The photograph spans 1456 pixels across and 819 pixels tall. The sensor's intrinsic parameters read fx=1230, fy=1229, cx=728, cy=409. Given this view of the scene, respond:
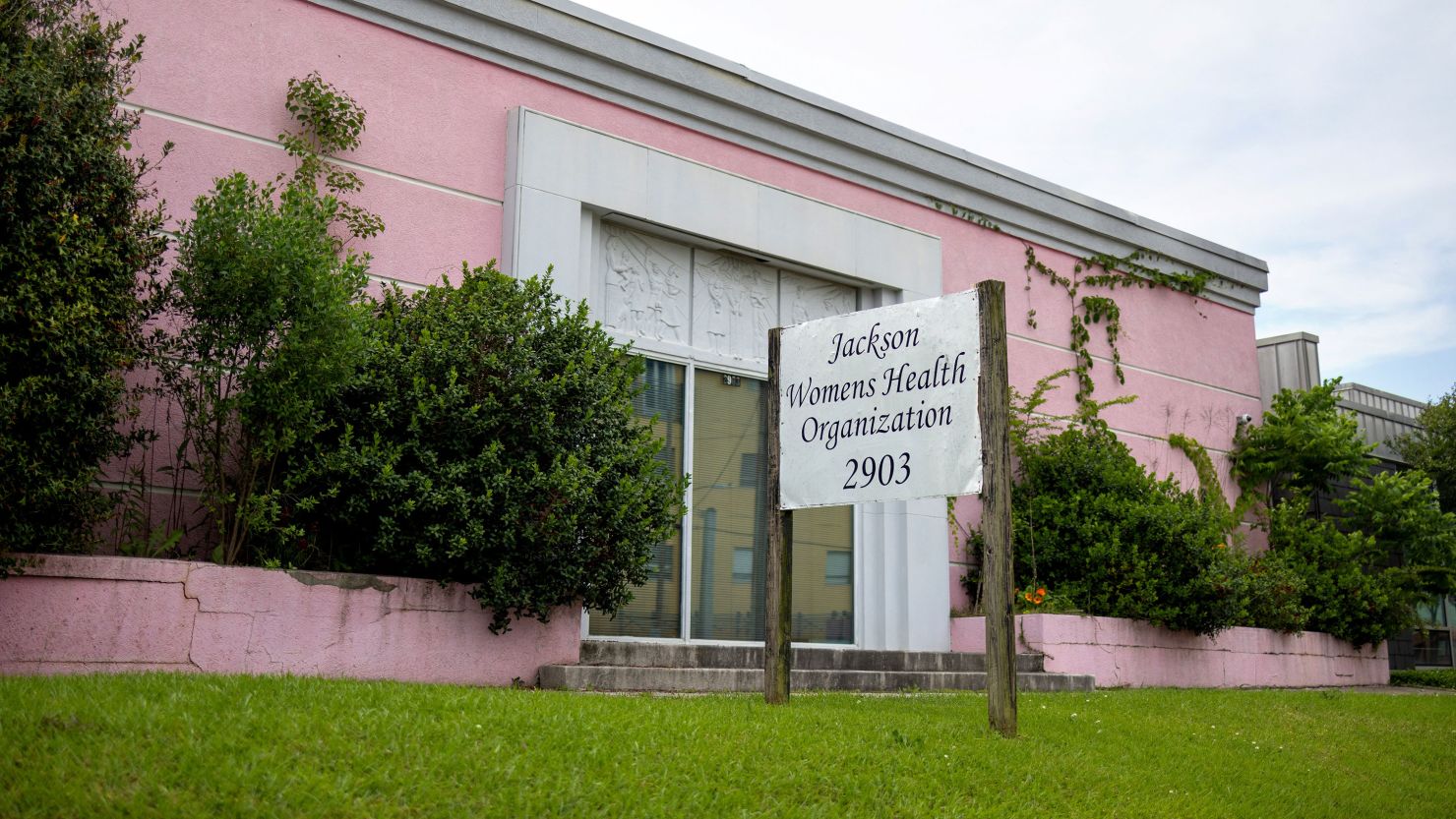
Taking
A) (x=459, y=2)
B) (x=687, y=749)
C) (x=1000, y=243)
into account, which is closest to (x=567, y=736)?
(x=687, y=749)

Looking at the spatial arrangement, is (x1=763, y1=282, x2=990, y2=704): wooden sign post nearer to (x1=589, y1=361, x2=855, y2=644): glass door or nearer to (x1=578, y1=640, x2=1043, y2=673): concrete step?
(x1=578, y1=640, x2=1043, y2=673): concrete step

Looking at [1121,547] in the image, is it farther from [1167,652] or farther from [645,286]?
[645,286]

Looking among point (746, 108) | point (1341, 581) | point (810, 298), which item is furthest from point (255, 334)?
point (1341, 581)

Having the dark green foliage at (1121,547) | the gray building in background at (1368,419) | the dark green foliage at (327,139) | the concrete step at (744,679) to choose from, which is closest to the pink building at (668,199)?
the dark green foliage at (327,139)

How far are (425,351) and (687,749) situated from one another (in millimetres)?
3788

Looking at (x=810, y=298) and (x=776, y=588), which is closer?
(x=776, y=588)

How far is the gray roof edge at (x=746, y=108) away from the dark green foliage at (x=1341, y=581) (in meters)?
4.12

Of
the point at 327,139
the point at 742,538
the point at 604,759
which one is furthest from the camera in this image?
the point at 742,538

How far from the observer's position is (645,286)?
11.2 meters

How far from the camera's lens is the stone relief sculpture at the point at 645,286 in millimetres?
11000

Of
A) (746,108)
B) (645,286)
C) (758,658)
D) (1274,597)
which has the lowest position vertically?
(758,658)

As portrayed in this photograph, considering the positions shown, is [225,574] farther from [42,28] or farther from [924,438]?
[924,438]

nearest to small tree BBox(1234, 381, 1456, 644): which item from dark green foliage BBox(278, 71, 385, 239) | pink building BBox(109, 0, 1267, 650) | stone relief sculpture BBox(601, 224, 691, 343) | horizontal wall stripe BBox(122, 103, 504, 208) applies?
pink building BBox(109, 0, 1267, 650)

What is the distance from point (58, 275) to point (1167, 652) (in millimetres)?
10566
